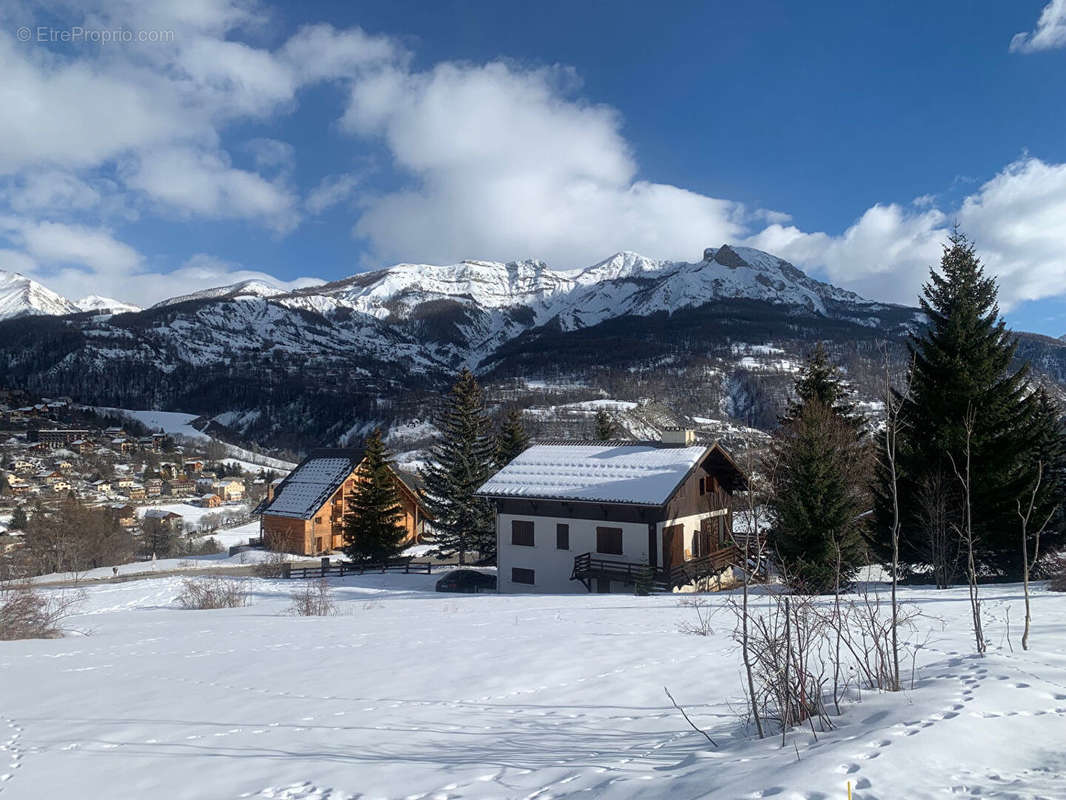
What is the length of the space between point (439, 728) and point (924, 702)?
4.60 m

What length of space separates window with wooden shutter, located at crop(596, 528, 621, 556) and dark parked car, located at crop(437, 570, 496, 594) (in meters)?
6.09

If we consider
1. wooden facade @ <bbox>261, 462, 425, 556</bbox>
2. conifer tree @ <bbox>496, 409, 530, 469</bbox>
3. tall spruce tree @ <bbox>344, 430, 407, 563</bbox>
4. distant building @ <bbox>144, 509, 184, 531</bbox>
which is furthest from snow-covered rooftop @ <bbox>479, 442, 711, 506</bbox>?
distant building @ <bbox>144, 509, 184, 531</bbox>

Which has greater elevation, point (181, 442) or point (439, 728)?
point (181, 442)

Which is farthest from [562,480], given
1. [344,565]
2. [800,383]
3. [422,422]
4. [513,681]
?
[422,422]

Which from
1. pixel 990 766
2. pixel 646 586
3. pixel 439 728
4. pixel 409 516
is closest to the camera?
pixel 990 766

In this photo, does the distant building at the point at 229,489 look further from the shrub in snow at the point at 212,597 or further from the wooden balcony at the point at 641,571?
the wooden balcony at the point at 641,571

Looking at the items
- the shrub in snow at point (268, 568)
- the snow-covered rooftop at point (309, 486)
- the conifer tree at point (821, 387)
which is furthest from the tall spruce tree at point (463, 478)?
the conifer tree at point (821, 387)

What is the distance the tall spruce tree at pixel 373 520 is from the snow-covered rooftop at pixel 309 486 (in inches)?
402

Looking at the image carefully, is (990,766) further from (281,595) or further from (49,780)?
(281,595)

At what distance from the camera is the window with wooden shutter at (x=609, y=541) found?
26844 millimetres

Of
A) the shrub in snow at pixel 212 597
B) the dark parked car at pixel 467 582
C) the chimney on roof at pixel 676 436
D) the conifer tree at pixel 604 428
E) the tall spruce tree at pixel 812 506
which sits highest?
the conifer tree at pixel 604 428

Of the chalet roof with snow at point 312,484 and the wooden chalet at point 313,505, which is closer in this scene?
the wooden chalet at point 313,505

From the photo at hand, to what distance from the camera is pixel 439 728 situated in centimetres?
661

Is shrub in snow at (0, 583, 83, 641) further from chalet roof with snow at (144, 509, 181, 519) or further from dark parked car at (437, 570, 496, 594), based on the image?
chalet roof with snow at (144, 509, 181, 519)
